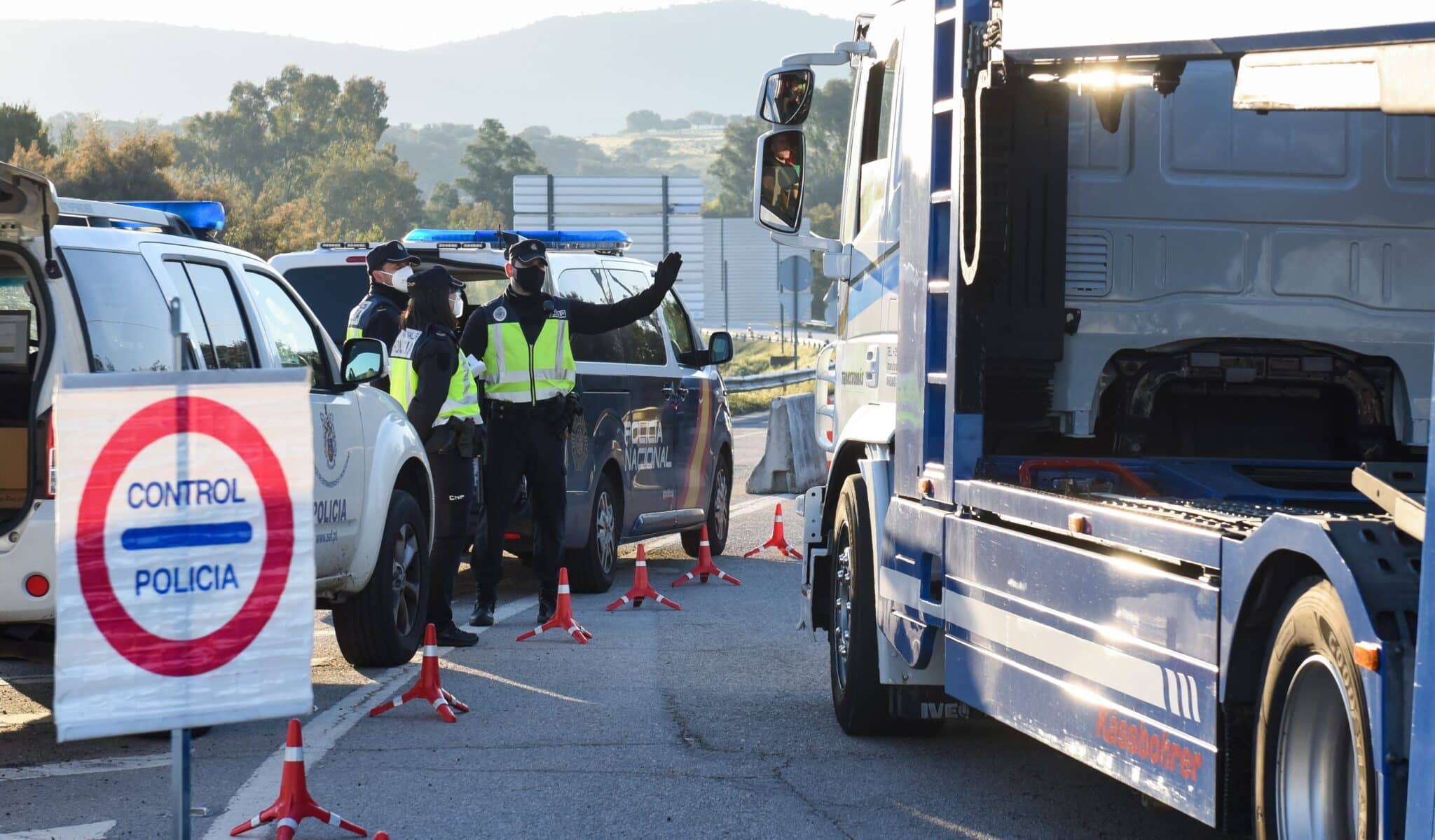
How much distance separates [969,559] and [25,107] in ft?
190

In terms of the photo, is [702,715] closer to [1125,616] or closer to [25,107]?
[1125,616]

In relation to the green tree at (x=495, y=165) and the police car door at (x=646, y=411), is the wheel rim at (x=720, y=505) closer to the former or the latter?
the police car door at (x=646, y=411)

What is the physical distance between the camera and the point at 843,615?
7.64m

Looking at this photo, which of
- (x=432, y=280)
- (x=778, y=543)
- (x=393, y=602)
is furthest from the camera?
(x=778, y=543)

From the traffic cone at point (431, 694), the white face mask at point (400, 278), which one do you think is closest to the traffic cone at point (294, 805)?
the traffic cone at point (431, 694)

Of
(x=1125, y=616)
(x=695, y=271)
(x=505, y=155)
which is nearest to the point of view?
(x=1125, y=616)

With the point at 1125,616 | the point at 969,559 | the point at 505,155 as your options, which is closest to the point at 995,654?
the point at 969,559

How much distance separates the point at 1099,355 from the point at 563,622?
3924 millimetres

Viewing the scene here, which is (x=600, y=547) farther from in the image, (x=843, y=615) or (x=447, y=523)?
(x=843, y=615)

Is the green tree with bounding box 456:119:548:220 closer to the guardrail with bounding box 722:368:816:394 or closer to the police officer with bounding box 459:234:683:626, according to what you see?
the guardrail with bounding box 722:368:816:394

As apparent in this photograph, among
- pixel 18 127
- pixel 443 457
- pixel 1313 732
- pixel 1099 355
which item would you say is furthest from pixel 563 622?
pixel 18 127

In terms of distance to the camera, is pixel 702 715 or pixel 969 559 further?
pixel 702 715

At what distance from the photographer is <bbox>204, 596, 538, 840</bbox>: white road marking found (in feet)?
19.5

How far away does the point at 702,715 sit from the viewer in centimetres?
774
